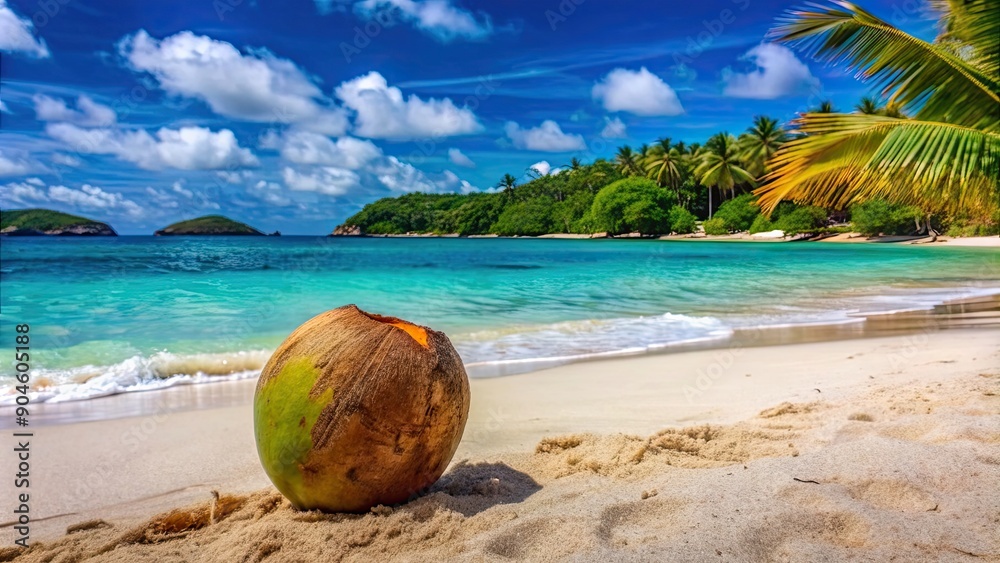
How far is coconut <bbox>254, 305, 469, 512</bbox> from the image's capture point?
231cm

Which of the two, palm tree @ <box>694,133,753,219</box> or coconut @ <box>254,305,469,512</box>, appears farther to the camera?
palm tree @ <box>694,133,753,219</box>

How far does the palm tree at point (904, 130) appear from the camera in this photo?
6.24m

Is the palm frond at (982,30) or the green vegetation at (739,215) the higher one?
the green vegetation at (739,215)

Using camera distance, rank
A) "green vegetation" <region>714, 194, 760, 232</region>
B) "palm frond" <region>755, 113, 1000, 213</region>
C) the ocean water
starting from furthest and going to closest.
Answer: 1. "green vegetation" <region>714, 194, 760, 232</region>
2. the ocean water
3. "palm frond" <region>755, 113, 1000, 213</region>

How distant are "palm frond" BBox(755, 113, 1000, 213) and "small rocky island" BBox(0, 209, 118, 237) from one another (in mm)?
92652

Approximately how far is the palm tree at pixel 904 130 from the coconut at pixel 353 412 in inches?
213

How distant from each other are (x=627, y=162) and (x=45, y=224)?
289 ft

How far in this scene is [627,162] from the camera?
8700cm

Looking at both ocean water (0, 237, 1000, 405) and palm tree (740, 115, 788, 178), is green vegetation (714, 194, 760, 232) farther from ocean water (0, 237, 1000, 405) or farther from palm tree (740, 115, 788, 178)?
ocean water (0, 237, 1000, 405)

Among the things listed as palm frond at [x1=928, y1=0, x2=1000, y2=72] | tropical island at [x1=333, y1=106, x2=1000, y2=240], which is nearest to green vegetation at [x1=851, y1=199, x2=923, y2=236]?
tropical island at [x1=333, y1=106, x2=1000, y2=240]

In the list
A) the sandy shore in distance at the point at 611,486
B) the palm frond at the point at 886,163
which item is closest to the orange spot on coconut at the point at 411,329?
the sandy shore in distance at the point at 611,486

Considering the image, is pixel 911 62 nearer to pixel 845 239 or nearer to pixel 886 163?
pixel 886 163

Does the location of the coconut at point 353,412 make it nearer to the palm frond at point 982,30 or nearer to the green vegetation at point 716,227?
the palm frond at point 982,30

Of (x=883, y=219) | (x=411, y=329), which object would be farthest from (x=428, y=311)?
(x=883, y=219)
